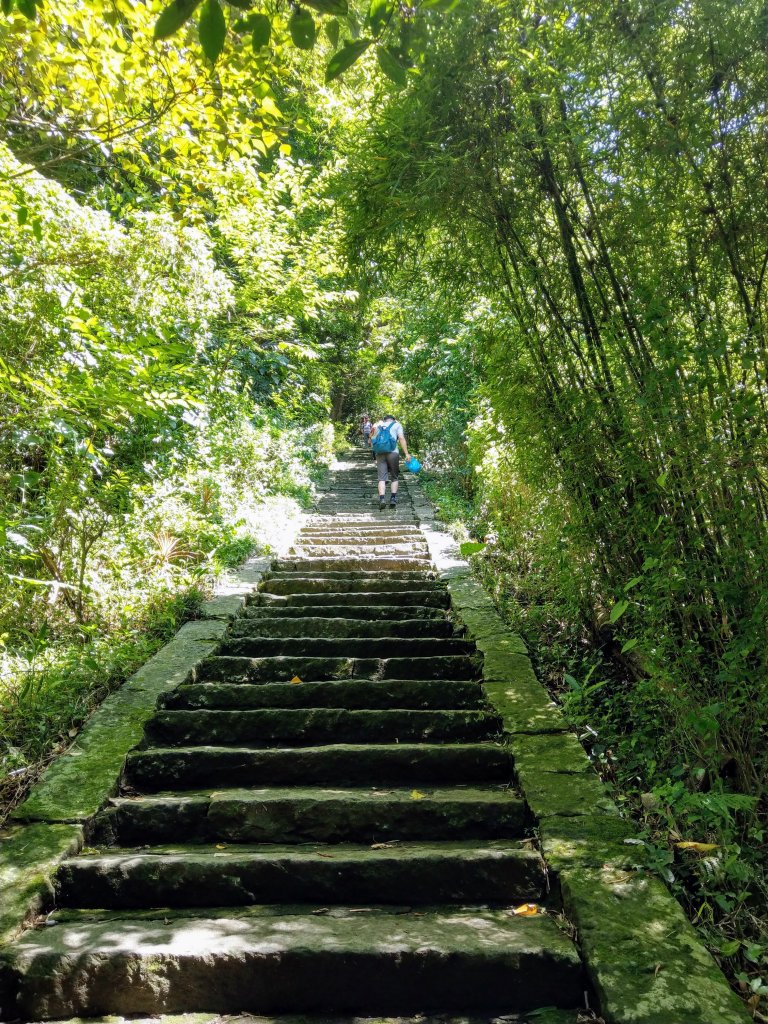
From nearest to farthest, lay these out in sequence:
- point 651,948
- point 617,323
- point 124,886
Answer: point 651,948, point 124,886, point 617,323

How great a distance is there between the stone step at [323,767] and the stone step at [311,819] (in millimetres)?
230

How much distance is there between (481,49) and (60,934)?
3.76m

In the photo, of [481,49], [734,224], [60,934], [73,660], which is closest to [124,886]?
[60,934]

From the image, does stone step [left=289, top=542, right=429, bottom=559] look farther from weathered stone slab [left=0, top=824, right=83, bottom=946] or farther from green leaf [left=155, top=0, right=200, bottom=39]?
green leaf [left=155, top=0, right=200, bottom=39]

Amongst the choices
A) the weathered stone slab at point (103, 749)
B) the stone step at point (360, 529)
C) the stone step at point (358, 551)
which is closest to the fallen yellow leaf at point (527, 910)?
the weathered stone slab at point (103, 749)

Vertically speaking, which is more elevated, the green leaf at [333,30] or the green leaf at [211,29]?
the green leaf at [333,30]

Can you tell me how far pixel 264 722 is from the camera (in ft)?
10.8

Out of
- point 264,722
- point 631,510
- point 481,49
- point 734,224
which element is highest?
point 481,49

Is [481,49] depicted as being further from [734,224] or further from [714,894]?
[714,894]

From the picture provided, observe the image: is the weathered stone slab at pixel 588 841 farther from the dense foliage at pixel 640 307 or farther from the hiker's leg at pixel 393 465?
the hiker's leg at pixel 393 465

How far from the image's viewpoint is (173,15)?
1.33 m

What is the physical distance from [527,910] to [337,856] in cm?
72

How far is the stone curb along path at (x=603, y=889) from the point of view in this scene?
1774 millimetres

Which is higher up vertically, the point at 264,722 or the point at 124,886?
the point at 264,722
